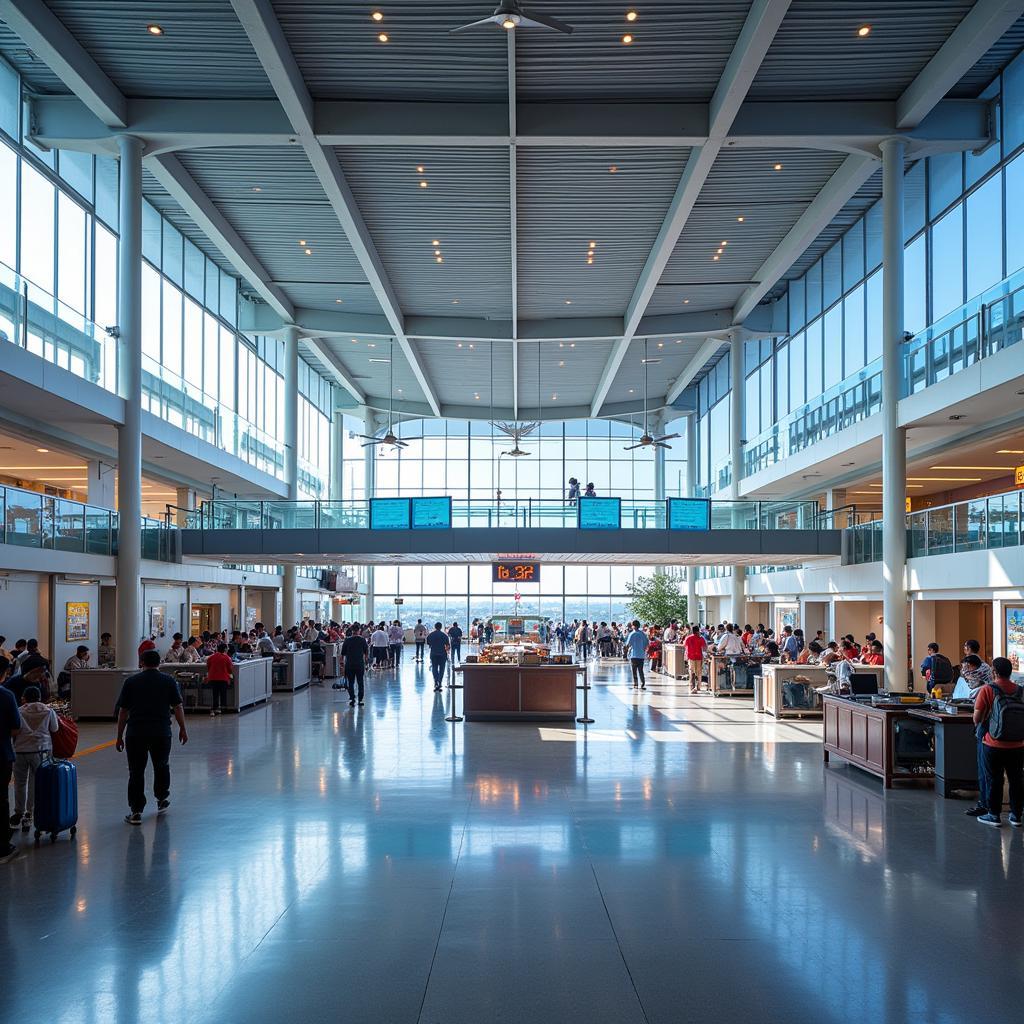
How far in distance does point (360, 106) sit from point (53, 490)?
17.1 m

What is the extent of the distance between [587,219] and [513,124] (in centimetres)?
661

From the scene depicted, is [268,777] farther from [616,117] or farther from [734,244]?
[734,244]

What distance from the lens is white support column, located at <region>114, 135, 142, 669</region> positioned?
2036 cm

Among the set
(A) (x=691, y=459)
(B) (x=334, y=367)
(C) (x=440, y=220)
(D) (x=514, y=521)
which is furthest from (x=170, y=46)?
(A) (x=691, y=459)

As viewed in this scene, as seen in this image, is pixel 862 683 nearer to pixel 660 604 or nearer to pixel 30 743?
pixel 30 743

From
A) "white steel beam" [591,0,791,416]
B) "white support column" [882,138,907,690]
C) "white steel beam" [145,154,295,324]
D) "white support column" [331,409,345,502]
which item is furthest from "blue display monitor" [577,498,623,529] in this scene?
"white support column" [331,409,345,502]

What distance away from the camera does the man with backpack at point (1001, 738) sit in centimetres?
936

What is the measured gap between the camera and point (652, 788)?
1148 cm

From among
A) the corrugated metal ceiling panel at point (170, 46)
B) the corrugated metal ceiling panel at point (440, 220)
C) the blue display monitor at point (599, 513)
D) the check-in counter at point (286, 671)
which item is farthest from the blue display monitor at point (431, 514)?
the corrugated metal ceiling panel at point (170, 46)

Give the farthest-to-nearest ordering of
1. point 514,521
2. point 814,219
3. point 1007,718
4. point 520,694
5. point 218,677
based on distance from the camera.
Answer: point 514,521 < point 814,219 < point 218,677 < point 520,694 < point 1007,718

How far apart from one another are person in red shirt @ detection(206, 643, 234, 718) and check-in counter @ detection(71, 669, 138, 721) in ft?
5.23

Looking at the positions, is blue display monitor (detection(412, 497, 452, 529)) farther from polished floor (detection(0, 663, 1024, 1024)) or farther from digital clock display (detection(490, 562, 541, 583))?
polished floor (detection(0, 663, 1024, 1024))

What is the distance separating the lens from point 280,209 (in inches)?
969

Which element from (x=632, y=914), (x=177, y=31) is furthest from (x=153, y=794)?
(x=177, y=31)
